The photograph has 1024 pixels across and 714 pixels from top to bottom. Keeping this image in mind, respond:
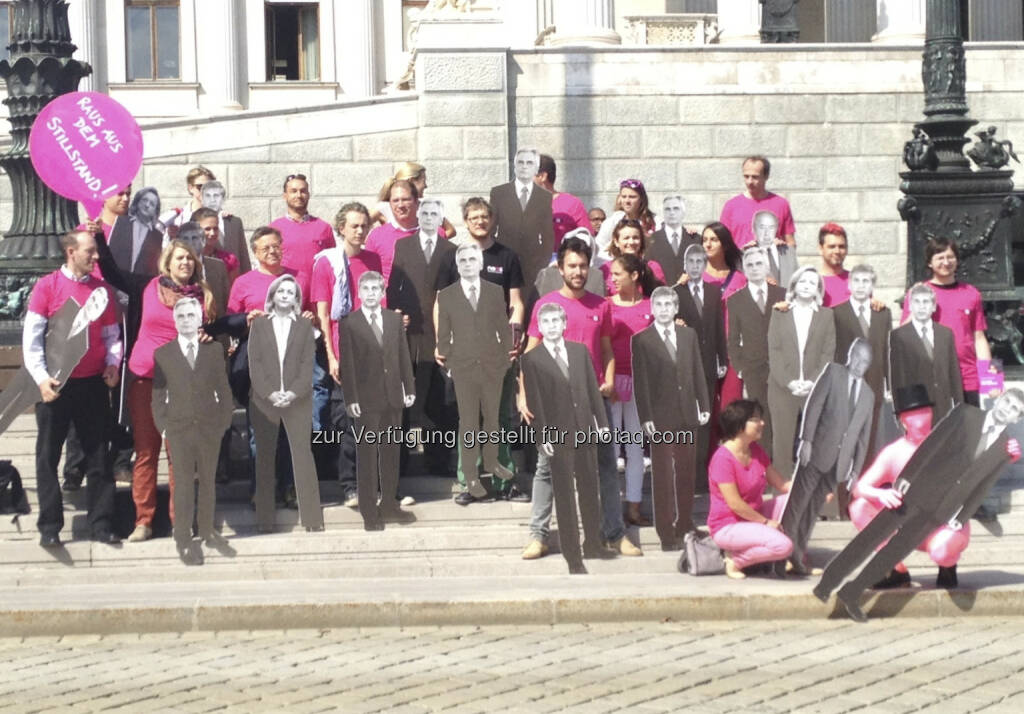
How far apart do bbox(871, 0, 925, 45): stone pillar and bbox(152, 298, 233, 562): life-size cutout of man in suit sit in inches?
604

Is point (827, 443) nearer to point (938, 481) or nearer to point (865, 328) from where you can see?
point (938, 481)

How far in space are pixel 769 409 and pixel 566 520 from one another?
1.76 metres

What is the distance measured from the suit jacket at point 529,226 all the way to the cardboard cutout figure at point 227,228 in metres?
1.87

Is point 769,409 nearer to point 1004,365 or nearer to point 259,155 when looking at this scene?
point 1004,365

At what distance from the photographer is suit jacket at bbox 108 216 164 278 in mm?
14031

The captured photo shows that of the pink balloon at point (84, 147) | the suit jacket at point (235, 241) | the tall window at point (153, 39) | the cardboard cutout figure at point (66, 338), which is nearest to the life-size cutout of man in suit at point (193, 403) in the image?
the cardboard cutout figure at point (66, 338)

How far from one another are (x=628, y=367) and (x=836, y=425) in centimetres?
159

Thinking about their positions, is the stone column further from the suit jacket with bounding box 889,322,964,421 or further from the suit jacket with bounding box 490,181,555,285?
the suit jacket with bounding box 889,322,964,421

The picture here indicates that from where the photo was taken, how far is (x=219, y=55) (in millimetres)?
44531

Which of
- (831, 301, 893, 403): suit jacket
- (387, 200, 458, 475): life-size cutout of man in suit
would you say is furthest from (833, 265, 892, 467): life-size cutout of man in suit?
(387, 200, 458, 475): life-size cutout of man in suit

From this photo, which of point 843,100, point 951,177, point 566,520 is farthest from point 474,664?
point 843,100

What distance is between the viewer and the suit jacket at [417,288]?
13.9m

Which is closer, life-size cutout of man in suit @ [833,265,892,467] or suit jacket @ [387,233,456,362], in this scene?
life-size cutout of man in suit @ [833,265,892,467]

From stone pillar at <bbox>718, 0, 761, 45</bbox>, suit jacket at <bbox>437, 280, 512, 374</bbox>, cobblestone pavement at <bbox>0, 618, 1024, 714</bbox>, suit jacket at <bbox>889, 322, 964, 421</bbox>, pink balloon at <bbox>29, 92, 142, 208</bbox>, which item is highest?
stone pillar at <bbox>718, 0, 761, 45</bbox>
